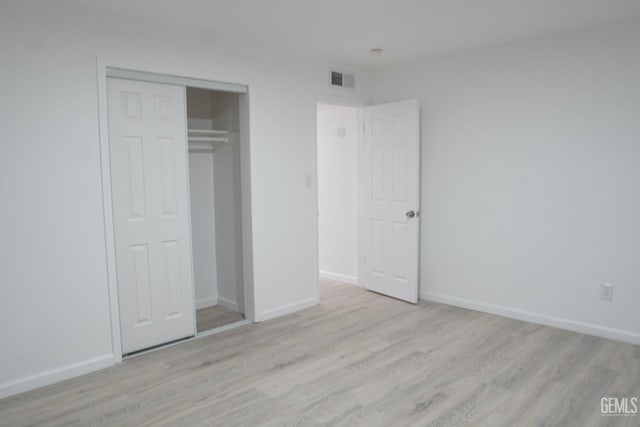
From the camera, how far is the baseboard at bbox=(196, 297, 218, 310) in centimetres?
452

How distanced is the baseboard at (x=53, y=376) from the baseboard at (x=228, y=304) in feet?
4.71

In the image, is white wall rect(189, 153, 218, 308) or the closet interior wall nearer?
the closet interior wall

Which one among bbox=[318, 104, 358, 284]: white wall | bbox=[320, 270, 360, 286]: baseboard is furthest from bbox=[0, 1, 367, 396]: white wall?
bbox=[320, 270, 360, 286]: baseboard

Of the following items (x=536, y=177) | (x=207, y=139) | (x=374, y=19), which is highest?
(x=374, y=19)

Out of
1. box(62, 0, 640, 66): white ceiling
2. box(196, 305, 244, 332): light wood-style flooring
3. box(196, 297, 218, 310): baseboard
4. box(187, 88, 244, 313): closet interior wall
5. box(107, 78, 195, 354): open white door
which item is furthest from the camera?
box(196, 297, 218, 310): baseboard

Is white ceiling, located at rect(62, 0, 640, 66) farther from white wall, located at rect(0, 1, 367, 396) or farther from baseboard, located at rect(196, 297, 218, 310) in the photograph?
baseboard, located at rect(196, 297, 218, 310)

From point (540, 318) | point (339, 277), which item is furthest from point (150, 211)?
point (540, 318)

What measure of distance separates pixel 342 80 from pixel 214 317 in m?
2.72

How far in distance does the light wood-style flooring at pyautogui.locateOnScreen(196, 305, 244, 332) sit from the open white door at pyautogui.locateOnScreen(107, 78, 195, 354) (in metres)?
0.38

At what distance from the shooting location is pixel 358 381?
2887 millimetres

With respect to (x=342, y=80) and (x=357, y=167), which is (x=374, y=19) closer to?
(x=342, y=80)

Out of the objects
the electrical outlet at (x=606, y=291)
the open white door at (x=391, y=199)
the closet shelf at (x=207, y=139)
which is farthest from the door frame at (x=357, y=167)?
the electrical outlet at (x=606, y=291)

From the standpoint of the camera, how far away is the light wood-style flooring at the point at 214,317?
4020 millimetres

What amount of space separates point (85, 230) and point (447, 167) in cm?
326
